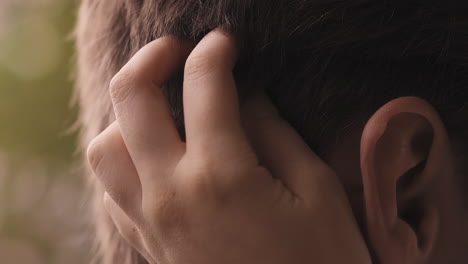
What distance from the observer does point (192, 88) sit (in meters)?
0.57

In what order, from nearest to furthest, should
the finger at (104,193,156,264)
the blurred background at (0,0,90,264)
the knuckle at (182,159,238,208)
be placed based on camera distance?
the knuckle at (182,159,238,208) < the finger at (104,193,156,264) < the blurred background at (0,0,90,264)

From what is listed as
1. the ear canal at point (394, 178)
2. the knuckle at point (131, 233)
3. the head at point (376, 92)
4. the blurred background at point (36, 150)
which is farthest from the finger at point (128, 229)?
the blurred background at point (36, 150)

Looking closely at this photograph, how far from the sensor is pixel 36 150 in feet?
6.95

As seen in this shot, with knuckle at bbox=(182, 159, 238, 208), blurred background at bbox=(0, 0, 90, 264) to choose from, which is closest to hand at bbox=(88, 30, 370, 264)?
knuckle at bbox=(182, 159, 238, 208)

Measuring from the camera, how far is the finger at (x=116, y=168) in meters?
0.61

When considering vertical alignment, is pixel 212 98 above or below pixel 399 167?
above

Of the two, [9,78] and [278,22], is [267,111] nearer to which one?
[278,22]

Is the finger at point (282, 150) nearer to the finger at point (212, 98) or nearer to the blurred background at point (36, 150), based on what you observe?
the finger at point (212, 98)

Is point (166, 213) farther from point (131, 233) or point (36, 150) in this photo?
point (36, 150)

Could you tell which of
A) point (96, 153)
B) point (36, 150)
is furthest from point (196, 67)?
point (36, 150)

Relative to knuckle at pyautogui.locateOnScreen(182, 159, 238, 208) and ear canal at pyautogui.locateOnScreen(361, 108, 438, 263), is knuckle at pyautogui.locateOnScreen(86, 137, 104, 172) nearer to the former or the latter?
knuckle at pyautogui.locateOnScreen(182, 159, 238, 208)

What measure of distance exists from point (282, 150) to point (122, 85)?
0.16 m

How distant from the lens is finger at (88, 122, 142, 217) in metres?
0.61

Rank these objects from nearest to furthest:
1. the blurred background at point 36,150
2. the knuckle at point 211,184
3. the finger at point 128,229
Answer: the knuckle at point 211,184, the finger at point 128,229, the blurred background at point 36,150
